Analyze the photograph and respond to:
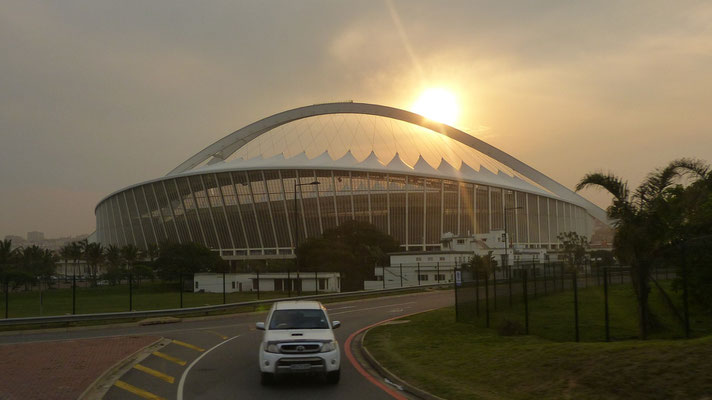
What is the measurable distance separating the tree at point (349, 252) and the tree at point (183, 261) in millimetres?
12311

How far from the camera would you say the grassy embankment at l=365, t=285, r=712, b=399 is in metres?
9.57

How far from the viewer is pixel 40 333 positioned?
24969mm

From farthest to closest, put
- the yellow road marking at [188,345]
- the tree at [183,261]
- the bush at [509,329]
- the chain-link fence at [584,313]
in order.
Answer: the tree at [183,261] → the bush at [509,329] → the yellow road marking at [188,345] → the chain-link fence at [584,313]

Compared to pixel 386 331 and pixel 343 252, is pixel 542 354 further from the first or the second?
pixel 343 252

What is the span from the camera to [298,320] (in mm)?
13672

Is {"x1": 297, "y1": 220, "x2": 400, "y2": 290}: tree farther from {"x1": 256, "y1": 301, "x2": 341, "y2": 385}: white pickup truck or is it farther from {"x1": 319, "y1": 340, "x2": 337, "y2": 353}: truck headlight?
{"x1": 319, "y1": 340, "x2": 337, "y2": 353}: truck headlight

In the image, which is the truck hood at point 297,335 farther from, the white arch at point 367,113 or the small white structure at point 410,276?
the white arch at point 367,113

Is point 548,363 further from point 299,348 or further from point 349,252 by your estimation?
point 349,252

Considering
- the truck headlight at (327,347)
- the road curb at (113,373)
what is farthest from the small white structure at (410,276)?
the truck headlight at (327,347)

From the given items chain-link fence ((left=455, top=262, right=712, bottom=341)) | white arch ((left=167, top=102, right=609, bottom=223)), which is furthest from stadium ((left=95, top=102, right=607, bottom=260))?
chain-link fence ((left=455, top=262, right=712, bottom=341))

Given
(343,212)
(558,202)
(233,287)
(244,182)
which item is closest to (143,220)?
(244,182)

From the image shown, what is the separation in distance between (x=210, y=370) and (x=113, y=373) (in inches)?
91.2

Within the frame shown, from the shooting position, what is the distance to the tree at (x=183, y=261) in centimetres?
8025

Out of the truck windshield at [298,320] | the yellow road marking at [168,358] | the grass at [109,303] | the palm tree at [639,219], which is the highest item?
the palm tree at [639,219]
